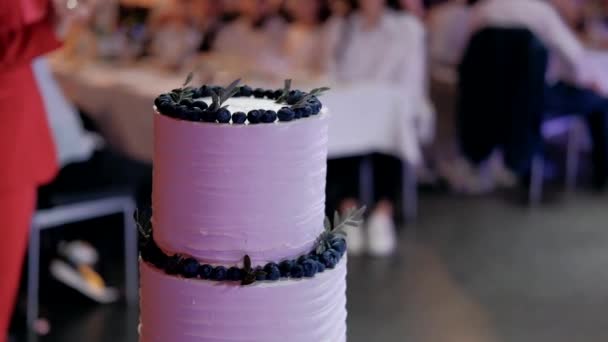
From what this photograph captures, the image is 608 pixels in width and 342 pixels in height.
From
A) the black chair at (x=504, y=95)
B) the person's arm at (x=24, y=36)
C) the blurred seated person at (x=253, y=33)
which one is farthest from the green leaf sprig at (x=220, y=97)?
the blurred seated person at (x=253, y=33)

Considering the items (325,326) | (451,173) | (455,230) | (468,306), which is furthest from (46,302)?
(451,173)

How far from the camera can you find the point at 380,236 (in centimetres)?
409

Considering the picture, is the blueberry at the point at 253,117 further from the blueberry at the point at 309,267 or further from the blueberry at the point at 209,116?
the blueberry at the point at 309,267

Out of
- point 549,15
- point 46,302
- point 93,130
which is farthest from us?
point 549,15

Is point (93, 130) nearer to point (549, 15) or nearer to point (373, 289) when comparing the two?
point (373, 289)

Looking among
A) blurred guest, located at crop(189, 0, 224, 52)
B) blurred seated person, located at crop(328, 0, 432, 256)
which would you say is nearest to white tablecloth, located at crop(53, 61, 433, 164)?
blurred seated person, located at crop(328, 0, 432, 256)

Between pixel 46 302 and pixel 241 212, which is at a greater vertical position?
pixel 241 212

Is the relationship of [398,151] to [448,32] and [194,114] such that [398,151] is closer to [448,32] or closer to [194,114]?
[448,32]

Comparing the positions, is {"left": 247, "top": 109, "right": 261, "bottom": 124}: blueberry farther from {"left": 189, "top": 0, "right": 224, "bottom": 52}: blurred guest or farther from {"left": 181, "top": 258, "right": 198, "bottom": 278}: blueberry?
{"left": 189, "top": 0, "right": 224, "bottom": 52}: blurred guest

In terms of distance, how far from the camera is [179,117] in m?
1.39

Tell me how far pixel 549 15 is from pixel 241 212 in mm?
3728

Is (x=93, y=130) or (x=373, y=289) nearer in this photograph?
(x=373, y=289)

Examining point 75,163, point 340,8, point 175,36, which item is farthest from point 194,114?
point 175,36

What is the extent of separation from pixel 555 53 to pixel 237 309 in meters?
3.89
